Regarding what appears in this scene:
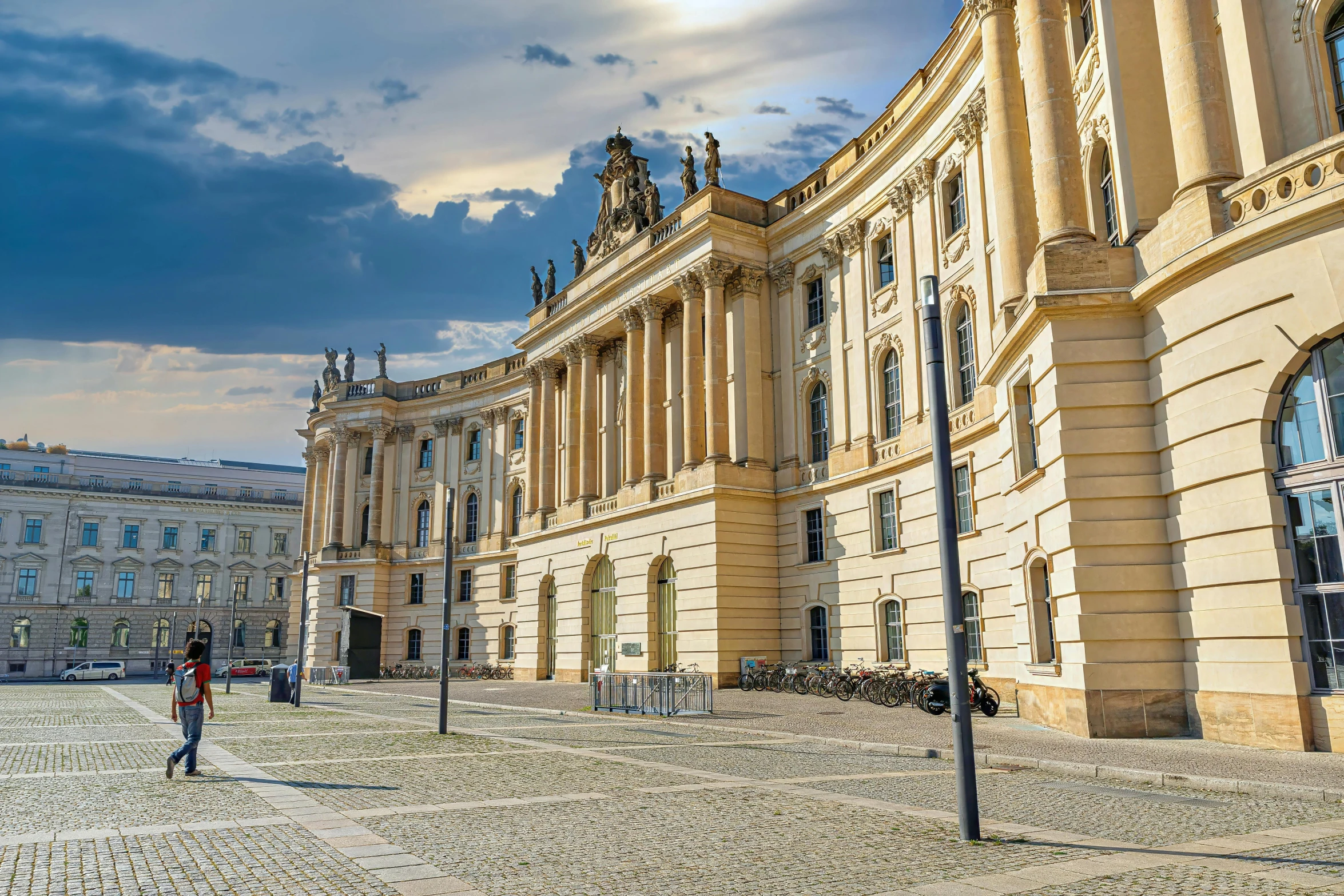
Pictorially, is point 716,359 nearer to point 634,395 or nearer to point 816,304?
point 816,304

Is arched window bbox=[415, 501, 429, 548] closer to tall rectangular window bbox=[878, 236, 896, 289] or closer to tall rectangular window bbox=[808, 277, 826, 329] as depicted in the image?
tall rectangular window bbox=[808, 277, 826, 329]

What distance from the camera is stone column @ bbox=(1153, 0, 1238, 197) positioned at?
1512 centimetres

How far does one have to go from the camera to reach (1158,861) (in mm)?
7086

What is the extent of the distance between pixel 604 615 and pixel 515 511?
17752mm

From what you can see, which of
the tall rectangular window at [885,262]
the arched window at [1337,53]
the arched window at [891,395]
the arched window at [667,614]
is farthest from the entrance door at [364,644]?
the arched window at [1337,53]

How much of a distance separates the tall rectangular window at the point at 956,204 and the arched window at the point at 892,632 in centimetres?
1201

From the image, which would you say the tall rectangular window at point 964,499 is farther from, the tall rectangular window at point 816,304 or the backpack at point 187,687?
the backpack at point 187,687

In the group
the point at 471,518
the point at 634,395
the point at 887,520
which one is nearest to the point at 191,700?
the point at 887,520

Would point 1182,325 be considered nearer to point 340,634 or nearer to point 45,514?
point 340,634

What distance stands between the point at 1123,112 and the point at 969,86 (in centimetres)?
1086

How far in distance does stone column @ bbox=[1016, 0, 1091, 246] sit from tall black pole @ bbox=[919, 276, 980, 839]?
1033 centimetres

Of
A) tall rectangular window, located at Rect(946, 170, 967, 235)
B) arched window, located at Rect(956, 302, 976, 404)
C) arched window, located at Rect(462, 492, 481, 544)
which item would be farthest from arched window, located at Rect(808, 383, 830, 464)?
arched window, located at Rect(462, 492, 481, 544)

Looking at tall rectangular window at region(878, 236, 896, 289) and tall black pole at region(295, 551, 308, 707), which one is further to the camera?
tall rectangular window at region(878, 236, 896, 289)

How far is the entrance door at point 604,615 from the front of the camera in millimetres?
40906
